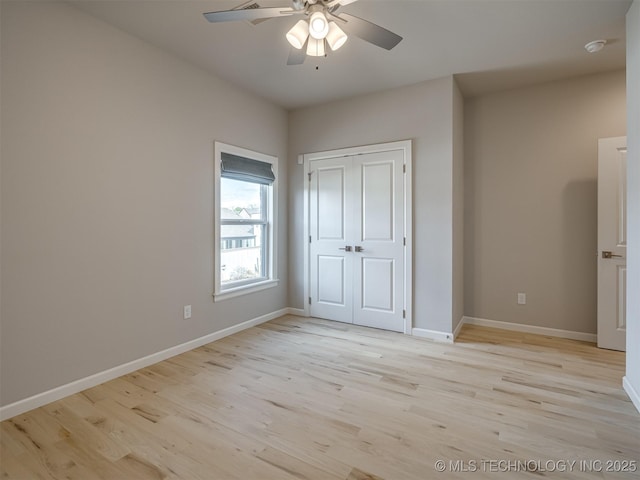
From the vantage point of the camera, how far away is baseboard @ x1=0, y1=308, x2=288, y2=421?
208cm

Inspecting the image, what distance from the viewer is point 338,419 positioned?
6.71ft

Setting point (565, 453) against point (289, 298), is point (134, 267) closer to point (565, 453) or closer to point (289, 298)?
point (289, 298)

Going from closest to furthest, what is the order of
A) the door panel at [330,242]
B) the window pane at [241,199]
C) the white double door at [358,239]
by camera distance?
the window pane at [241,199]
the white double door at [358,239]
the door panel at [330,242]

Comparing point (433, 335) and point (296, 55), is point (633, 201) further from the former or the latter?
point (296, 55)

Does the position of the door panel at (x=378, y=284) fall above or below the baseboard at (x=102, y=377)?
above

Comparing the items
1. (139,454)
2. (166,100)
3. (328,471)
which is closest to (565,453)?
(328,471)

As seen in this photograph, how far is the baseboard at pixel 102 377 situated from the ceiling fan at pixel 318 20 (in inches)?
102

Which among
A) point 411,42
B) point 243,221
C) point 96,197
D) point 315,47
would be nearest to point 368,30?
point 315,47

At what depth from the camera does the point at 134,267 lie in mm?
2713

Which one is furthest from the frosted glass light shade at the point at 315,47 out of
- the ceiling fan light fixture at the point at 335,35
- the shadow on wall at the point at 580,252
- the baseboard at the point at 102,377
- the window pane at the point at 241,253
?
the shadow on wall at the point at 580,252

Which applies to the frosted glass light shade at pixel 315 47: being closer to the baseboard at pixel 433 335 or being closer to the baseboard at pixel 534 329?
the baseboard at pixel 433 335

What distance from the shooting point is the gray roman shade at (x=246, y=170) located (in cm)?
351

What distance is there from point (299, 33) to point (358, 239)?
237cm

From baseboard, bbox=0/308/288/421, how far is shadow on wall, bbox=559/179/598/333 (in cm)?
361
